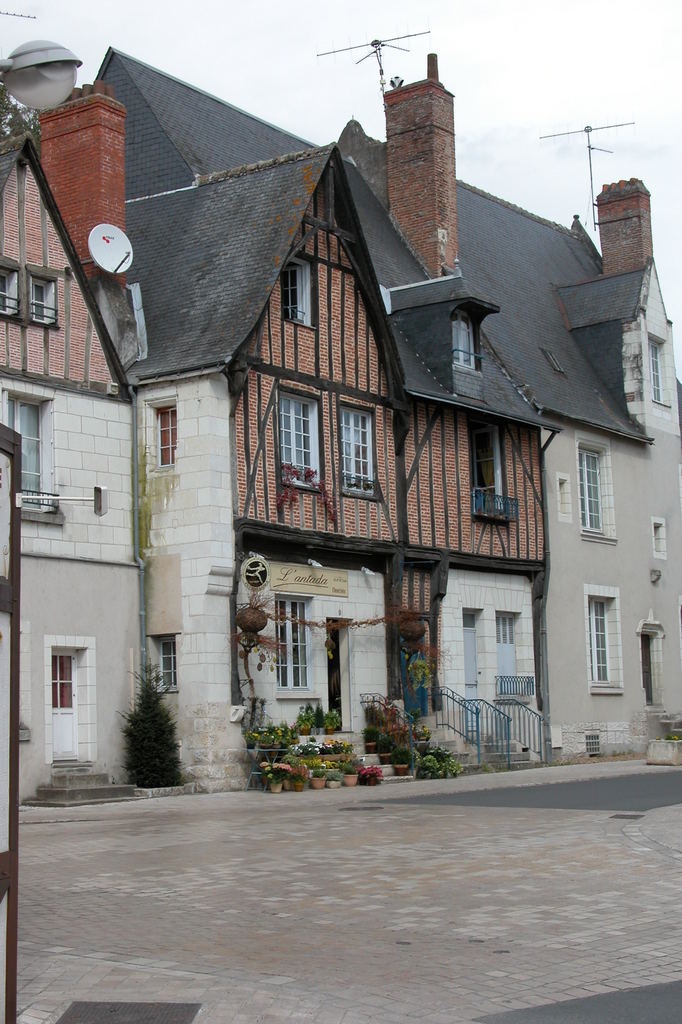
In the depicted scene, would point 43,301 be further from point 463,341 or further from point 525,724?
point 525,724

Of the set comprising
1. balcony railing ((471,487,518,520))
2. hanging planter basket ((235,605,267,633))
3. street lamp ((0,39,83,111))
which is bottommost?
hanging planter basket ((235,605,267,633))

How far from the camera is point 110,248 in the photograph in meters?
18.9

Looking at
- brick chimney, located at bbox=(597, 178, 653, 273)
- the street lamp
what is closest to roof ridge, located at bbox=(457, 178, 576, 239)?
brick chimney, located at bbox=(597, 178, 653, 273)

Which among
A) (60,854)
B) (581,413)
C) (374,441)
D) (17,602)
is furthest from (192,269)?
(17,602)

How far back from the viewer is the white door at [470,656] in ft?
75.5

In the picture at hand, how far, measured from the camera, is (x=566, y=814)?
13555 mm

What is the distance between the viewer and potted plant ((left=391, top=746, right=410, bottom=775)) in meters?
19.9

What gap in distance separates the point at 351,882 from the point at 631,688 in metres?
18.6

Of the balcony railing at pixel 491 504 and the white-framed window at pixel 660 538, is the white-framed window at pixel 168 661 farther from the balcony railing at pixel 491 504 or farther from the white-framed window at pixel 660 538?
the white-framed window at pixel 660 538

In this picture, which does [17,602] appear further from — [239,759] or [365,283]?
[365,283]

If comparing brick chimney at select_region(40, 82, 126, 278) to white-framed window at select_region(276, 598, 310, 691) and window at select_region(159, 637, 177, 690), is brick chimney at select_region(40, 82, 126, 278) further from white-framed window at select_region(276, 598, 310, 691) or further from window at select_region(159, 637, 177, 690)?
white-framed window at select_region(276, 598, 310, 691)

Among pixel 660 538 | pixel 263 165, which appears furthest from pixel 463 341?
pixel 660 538

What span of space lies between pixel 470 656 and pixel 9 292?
979 centimetres

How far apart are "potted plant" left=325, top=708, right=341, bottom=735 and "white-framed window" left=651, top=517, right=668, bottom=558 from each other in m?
11.2
